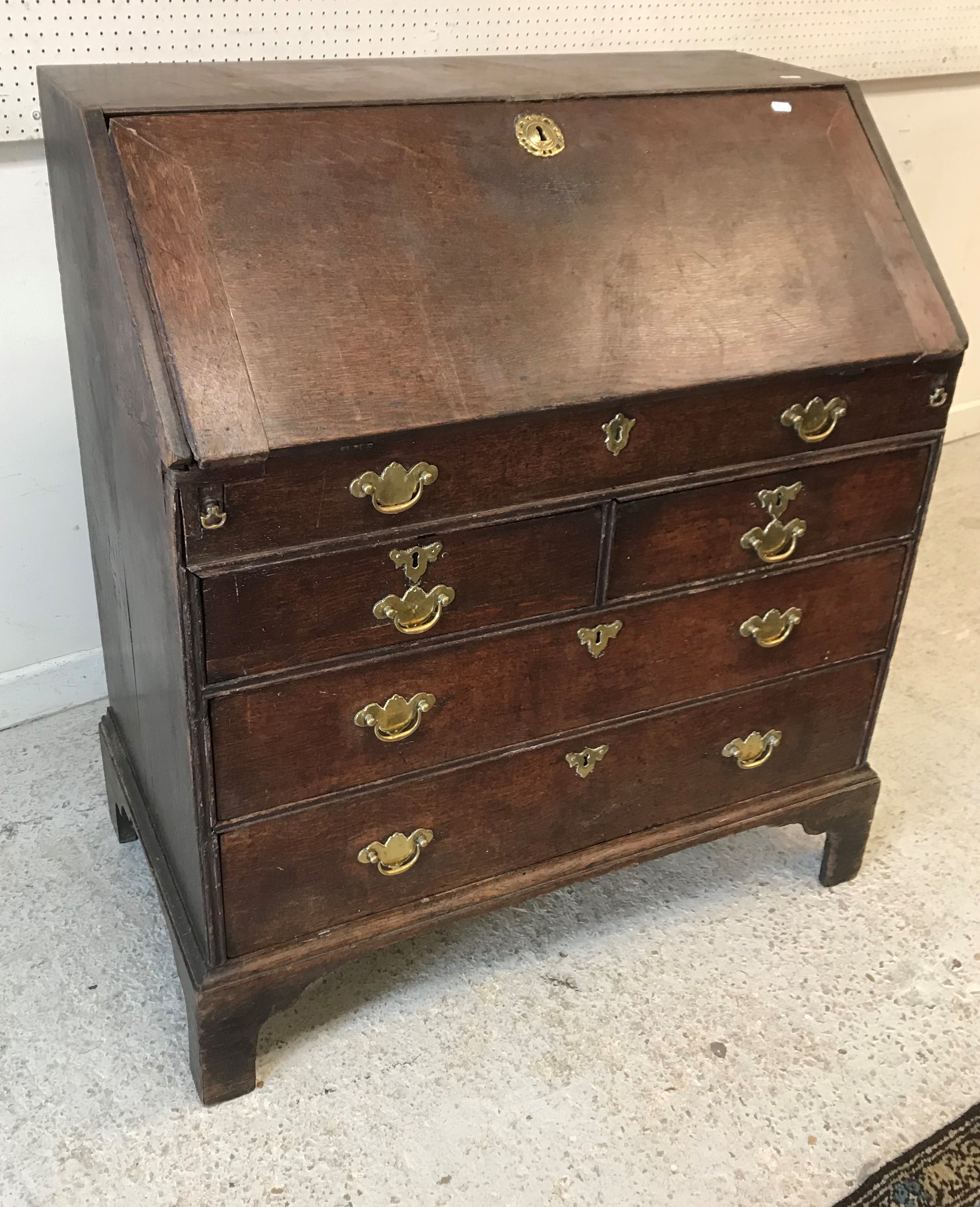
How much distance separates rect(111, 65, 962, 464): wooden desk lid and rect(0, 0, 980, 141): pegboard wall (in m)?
0.68

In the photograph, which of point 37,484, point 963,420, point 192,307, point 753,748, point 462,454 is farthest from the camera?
point 963,420

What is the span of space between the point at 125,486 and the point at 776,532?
877 mm

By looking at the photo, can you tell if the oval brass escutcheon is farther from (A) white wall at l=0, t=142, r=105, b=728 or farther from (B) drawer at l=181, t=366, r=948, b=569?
(A) white wall at l=0, t=142, r=105, b=728

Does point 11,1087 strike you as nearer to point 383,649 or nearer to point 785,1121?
point 383,649

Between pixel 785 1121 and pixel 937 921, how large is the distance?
0.52 meters

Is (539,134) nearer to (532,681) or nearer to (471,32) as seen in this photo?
(532,681)

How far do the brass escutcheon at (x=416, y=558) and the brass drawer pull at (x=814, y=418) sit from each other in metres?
0.50

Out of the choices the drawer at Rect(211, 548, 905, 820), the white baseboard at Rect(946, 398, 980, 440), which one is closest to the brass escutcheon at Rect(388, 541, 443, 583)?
the drawer at Rect(211, 548, 905, 820)

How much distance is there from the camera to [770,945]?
6.35ft

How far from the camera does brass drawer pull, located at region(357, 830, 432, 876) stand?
1.60 metres

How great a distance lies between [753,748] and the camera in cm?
185

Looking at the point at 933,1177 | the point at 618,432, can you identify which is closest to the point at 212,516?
the point at 618,432

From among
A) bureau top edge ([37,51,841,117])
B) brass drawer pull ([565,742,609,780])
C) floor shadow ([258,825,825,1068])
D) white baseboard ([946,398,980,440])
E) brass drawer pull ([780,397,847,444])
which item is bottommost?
floor shadow ([258,825,825,1068])

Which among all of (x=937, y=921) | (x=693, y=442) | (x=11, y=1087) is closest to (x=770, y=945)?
(x=937, y=921)
